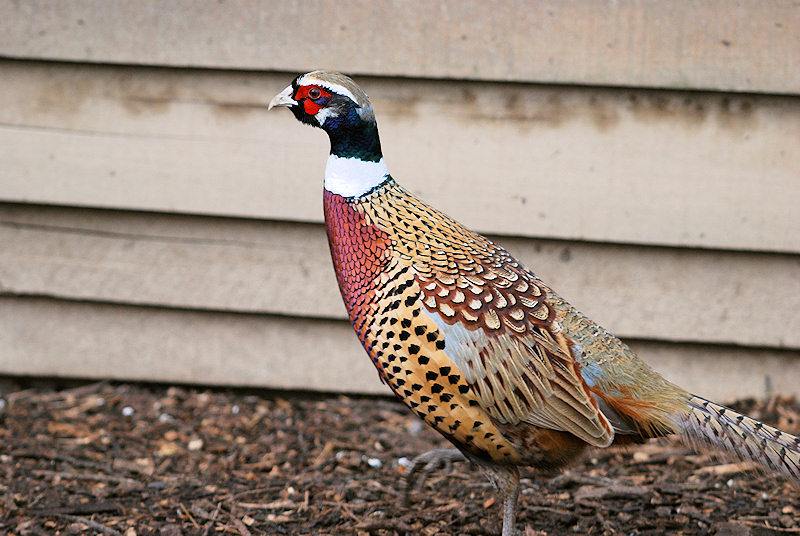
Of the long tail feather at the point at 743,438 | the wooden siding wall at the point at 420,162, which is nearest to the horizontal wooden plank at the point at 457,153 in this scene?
the wooden siding wall at the point at 420,162

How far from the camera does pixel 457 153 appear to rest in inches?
149

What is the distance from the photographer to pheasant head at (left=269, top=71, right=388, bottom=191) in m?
2.65

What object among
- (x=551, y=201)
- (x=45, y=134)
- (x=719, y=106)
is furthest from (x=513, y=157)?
(x=45, y=134)

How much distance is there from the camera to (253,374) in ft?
13.7

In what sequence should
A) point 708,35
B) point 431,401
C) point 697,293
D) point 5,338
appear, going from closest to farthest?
point 431,401, point 708,35, point 697,293, point 5,338

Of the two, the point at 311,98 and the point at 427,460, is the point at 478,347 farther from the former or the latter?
the point at 311,98

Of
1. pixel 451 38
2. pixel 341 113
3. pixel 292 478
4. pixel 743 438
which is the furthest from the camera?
pixel 451 38

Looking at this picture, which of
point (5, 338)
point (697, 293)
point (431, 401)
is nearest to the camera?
point (431, 401)

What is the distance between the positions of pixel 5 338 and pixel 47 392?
0.29 meters

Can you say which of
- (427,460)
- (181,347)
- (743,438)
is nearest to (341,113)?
(427,460)

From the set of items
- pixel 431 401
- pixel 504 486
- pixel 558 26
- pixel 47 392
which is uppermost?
pixel 558 26

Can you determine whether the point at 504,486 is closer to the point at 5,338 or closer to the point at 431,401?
the point at 431,401

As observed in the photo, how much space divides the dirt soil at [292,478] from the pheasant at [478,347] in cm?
39

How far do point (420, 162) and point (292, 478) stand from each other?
4.26 ft
